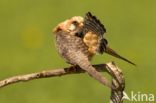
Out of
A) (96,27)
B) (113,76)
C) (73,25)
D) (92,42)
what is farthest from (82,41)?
(113,76)

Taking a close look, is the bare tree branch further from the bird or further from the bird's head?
the bird's head

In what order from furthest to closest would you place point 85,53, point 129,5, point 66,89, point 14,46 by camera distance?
1. point 129,5
2. point 14,46
3. point 66,89
4. point 85,53

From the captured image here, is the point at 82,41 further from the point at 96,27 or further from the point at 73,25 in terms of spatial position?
the point at 96,27

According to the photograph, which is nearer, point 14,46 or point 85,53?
point 85,53

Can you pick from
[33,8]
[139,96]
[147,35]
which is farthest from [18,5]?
[139,96]

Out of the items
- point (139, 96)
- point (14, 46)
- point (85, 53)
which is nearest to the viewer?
point (85, 53)

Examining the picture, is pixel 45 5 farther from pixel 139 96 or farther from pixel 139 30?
pixel 139 96
